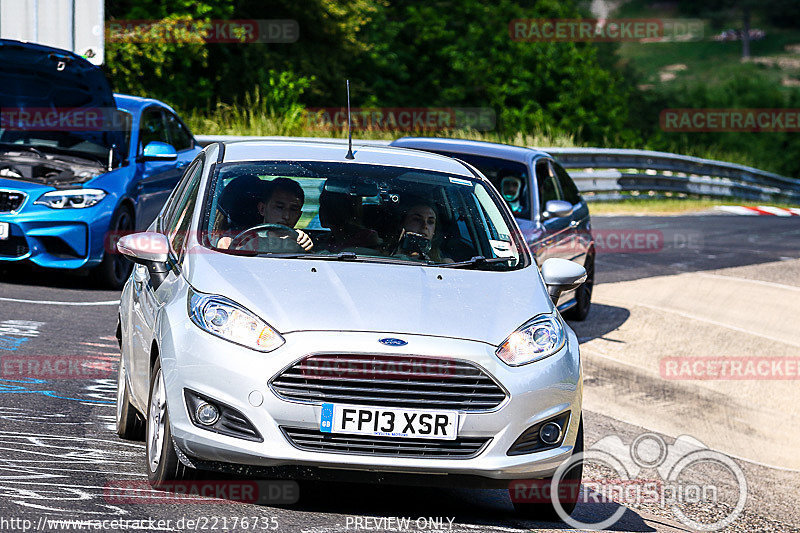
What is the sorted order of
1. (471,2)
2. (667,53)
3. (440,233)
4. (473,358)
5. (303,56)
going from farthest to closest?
1. (667,53)
2. (471,2)
3. (303,56)
4. (440,233)
5. (473,358)

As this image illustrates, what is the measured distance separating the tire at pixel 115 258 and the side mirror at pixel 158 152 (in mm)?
543

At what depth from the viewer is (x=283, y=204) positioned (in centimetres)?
648

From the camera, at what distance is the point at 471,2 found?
57.5 meters

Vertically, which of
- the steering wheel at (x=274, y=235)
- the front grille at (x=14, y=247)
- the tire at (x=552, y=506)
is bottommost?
the tire at (x=552, y=506)

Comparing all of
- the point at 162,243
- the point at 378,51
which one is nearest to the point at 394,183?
the point at 162,243

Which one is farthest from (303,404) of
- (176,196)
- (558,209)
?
(558,209)

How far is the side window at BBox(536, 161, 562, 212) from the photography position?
1181cm

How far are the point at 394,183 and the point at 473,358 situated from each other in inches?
63.6

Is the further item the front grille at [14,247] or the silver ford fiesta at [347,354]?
the front grille at [14,247]

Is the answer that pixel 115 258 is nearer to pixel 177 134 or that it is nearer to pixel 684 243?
pixel 177 134

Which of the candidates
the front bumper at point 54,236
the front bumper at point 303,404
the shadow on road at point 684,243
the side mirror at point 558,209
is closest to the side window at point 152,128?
the front bumper at point 54,236

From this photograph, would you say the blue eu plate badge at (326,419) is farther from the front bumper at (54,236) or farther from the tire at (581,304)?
the tire at (581,304)

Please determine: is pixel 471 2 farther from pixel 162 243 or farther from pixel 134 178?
pixel 162 243

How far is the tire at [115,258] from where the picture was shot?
11.9 m
